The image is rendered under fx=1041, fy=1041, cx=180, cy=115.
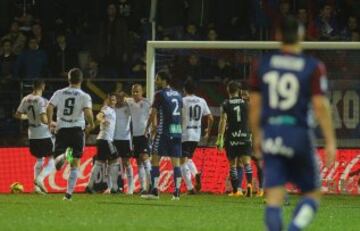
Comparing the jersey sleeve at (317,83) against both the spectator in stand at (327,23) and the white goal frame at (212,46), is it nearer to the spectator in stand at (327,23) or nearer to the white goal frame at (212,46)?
the white goal frame at (212,46)

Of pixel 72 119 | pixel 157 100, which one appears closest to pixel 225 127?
pixel 157 100

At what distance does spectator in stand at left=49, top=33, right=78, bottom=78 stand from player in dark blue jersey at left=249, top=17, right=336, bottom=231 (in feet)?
54.0

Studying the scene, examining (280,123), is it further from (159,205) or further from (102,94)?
(102,94)

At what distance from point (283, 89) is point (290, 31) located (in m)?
0.51

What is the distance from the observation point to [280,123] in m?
9.11

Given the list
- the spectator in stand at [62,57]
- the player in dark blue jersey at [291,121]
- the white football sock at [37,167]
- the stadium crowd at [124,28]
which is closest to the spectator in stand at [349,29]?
the stadium crowd at [124,28]

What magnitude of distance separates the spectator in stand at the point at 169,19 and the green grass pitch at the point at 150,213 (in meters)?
6.30

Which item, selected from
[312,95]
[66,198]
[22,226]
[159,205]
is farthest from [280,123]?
[66,198]

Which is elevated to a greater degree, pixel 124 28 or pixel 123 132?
pixel 124 28

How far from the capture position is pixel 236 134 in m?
20.2

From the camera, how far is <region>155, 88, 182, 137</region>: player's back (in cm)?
1866

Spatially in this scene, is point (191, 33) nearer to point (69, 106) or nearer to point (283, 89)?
point (69, 106)

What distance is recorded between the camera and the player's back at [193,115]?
2134 centimetres

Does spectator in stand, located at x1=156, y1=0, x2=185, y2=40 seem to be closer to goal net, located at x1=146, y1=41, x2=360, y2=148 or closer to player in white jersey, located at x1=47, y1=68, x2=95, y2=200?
goal net, located at x1=146, y1=41, x2=360, y2=148
